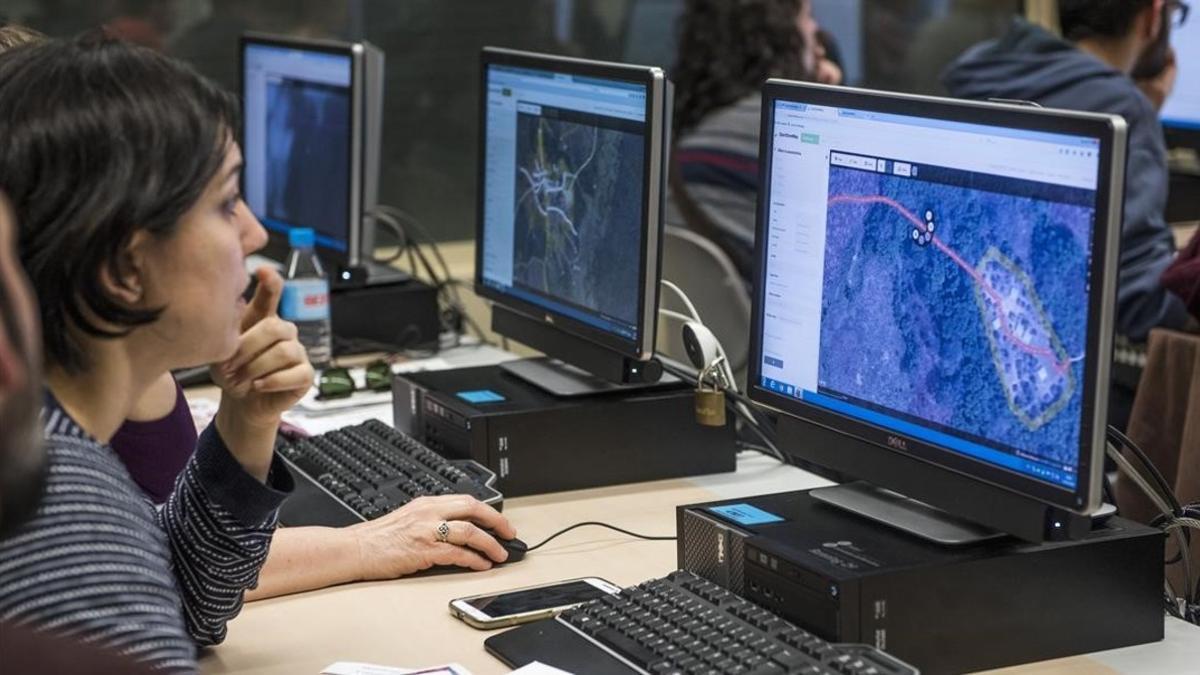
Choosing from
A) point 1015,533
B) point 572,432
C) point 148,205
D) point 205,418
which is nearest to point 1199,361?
point 572,432

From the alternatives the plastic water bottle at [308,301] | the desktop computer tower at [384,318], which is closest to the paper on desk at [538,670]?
the plastic water bottle at [308,301]

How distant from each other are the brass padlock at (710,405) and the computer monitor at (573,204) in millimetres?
87

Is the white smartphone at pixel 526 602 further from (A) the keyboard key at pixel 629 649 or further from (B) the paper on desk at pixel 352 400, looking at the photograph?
(B) the paper on desk at pixel 352 400

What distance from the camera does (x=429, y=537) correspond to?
182 cm

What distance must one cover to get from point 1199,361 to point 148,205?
1981 millimetres

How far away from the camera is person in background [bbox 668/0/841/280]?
3457mm

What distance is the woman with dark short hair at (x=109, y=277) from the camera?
1.15 m

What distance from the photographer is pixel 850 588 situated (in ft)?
4.70

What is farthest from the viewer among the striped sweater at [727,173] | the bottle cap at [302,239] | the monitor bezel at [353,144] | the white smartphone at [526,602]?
the striped sweater at [727,173]

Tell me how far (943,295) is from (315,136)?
5.56 ft

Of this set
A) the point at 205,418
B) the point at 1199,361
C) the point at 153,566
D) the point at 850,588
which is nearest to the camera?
the point at 153,566

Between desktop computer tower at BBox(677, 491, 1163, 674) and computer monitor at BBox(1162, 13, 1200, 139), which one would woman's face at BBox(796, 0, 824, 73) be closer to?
computer monitor at BBox(1162, 13, 1200, 139)

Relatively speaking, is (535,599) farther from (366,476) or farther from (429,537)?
(366,476)

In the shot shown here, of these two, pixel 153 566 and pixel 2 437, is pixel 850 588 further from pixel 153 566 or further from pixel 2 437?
pixel 2 437
